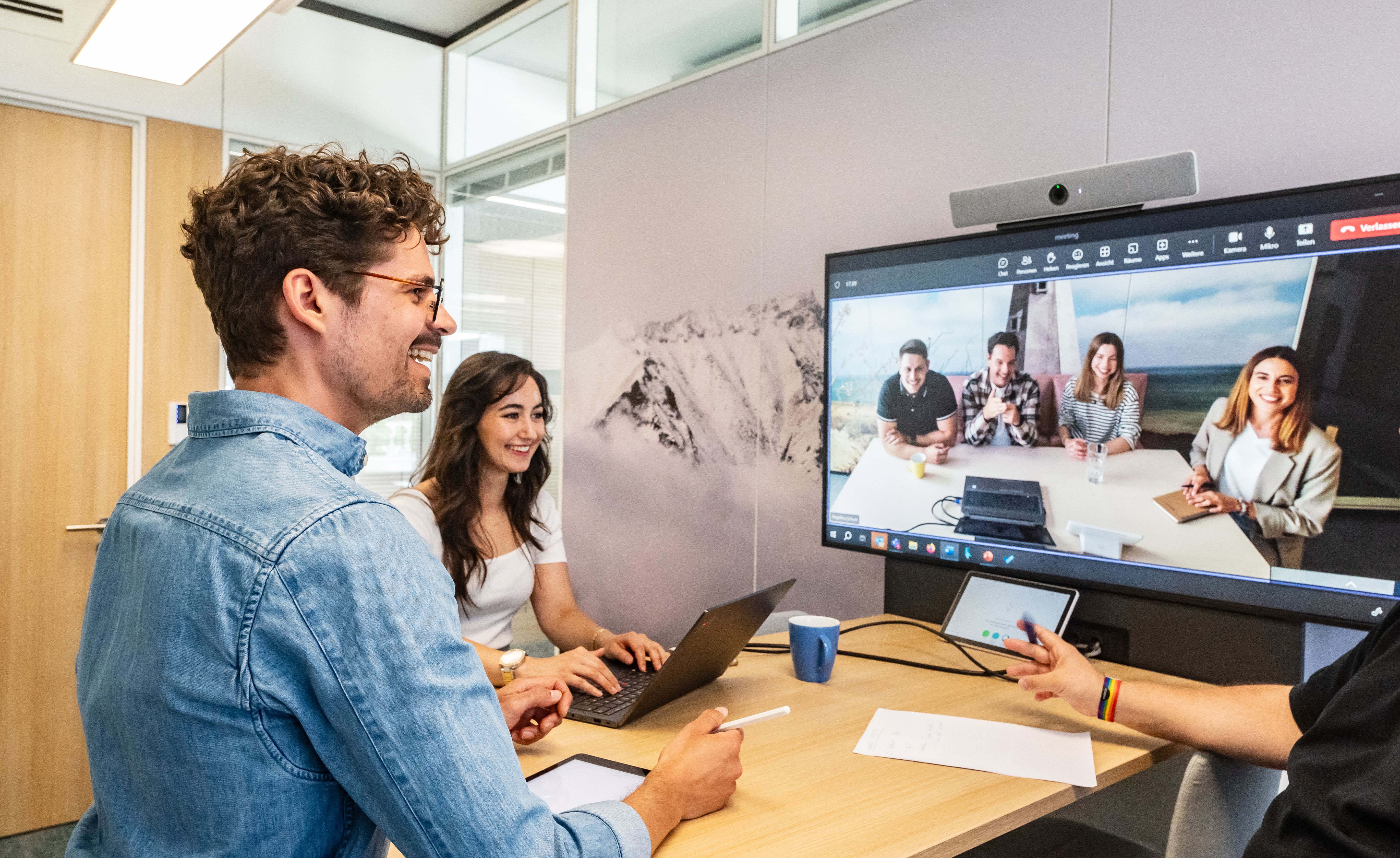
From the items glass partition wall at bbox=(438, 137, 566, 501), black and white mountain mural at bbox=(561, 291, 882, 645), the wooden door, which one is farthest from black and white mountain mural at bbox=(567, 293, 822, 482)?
the wooden door

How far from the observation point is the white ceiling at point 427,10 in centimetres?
371

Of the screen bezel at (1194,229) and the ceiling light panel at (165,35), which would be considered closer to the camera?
the screen bezel at (1194,229)

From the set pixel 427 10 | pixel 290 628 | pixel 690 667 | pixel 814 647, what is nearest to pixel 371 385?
pixel 290 628

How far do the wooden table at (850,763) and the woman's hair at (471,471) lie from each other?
827 mm

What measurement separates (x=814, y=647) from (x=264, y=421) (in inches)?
41.9

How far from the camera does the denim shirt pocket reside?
0.74m

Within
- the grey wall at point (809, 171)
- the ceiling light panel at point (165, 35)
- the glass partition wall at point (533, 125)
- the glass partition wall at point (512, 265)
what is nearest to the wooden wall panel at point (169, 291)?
the ceiling light panel at point (165, 35)

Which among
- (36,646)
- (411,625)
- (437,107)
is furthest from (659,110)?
(36,646)

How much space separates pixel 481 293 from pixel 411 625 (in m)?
3.31

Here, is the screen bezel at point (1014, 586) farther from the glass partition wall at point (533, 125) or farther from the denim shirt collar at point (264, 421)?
the glass partition wall at point (533, 125)

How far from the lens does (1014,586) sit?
1.80 meters

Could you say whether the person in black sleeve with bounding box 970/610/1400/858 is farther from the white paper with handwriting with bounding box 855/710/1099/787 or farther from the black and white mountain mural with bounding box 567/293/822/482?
the black and white mountain mural with bounding box 567/293/822/482

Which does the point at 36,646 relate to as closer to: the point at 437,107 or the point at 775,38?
the point at 437,107

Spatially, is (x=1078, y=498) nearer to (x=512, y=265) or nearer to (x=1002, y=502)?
(x=1002, y=502)
